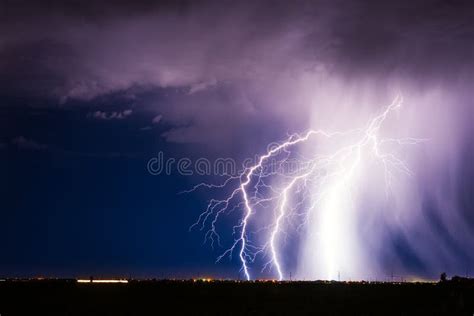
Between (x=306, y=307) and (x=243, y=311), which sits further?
(x=306, y=307)

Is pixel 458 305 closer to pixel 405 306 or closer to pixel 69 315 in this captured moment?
pixel 405 306

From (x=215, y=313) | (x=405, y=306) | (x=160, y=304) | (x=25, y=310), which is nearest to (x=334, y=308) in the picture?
(x=405, y=306)

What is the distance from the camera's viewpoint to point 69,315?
3400 centimetres

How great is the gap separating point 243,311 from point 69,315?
1033cm

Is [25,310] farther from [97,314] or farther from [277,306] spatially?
[277,306]

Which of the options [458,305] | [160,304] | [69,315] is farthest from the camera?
[160,304]

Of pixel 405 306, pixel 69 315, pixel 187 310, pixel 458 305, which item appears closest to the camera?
pixel 69 315

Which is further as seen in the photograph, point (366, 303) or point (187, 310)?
point (366, 303)

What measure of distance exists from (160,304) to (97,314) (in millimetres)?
10178

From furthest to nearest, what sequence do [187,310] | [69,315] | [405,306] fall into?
[405,306], [187,310], [69,315]

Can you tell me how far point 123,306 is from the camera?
41.6m

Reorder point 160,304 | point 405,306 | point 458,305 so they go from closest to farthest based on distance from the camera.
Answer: point 458,305 → point 405,306 → point 160,304

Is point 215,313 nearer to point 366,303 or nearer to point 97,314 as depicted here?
point 97,314

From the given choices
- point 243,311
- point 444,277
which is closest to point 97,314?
point 243,311
